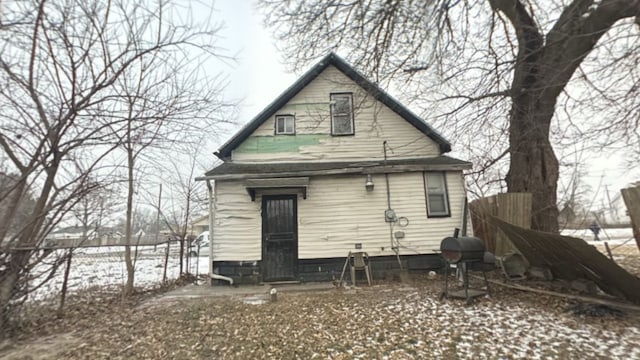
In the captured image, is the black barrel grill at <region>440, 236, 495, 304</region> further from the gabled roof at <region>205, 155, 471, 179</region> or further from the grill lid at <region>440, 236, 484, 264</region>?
the gabled roof at <region>205, 155, 471, 179</region>

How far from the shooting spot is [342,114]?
902cm

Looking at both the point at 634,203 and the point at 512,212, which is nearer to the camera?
the point at 634,203

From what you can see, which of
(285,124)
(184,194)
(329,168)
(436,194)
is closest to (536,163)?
(436,194)

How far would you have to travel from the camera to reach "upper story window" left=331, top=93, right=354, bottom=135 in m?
8.95

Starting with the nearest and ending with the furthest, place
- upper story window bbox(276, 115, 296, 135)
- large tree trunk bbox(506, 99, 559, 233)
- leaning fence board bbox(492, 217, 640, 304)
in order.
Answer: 1. leaning fence board bbox(492, 217, 640, 304)
2. large tree trunk bbox(506, 99, 559, 233)
3. upper story window bbox(276, 115, 296, 135)

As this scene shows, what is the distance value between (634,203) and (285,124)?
7.55 metres

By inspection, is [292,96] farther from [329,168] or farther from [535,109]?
[535,109]

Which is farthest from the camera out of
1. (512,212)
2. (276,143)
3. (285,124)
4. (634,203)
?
(285,124)

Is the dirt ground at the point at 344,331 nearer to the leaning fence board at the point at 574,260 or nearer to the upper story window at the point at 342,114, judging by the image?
the leaning fence board at the point at 574,260

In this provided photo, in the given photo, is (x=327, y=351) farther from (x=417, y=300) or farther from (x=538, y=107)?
(x=538, y=107)

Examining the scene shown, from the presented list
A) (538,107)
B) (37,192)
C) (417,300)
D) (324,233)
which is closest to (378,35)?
(538,107)

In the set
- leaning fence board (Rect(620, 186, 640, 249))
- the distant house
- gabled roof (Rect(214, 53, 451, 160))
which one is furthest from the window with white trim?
leaning fence board (Rect(620, 186, 640, 249))

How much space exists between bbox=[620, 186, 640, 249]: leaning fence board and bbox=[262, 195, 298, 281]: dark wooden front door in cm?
630

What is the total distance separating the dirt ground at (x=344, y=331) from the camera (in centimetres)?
354
